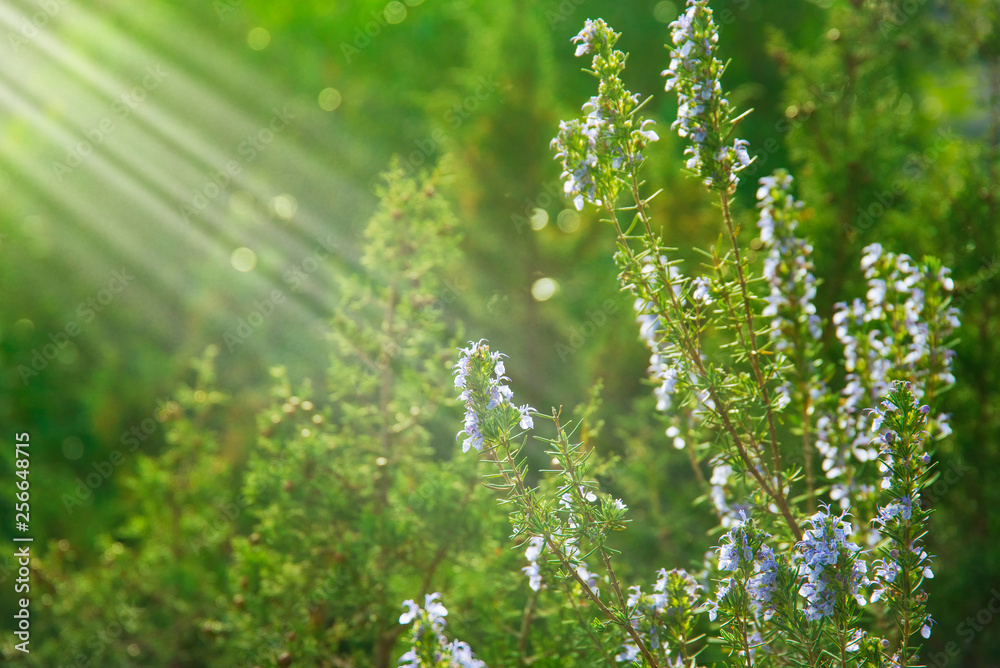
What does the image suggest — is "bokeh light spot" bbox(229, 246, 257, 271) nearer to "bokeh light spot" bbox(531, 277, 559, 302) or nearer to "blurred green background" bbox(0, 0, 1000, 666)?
"blurred green background" bbox(0, 0, 1000, 666)

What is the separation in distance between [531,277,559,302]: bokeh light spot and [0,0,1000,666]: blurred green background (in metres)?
0.04

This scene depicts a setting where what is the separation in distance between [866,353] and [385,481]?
2603 millimetres

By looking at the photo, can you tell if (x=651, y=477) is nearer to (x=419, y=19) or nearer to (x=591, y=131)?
(x=591, y=131)

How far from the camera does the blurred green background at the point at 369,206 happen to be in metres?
5.13

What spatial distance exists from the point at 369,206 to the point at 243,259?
6.11 feet

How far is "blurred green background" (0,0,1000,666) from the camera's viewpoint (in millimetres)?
5133

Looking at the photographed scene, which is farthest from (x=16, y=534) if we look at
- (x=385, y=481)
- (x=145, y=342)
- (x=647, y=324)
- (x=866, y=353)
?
(x=866, y=353)

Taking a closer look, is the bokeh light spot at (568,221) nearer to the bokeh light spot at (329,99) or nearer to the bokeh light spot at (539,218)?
the bokeh light spot at (539,218)

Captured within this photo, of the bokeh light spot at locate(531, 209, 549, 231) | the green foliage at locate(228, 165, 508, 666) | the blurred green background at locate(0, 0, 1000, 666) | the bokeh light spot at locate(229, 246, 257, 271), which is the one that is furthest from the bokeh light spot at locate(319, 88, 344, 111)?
the green foliage at locate(228, 165, 508, 666)

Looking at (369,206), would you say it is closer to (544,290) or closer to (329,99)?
(544,290)

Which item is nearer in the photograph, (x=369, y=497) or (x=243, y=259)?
(x=369, y=497)

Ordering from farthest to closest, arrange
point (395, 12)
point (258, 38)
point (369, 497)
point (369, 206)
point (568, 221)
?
point (258, 38) → point (395, 12) → point (369, 206) → point (568, 221) → point (369, 497)

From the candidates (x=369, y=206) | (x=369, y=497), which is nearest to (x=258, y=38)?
(x=369, y=206)

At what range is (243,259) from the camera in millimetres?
9586
